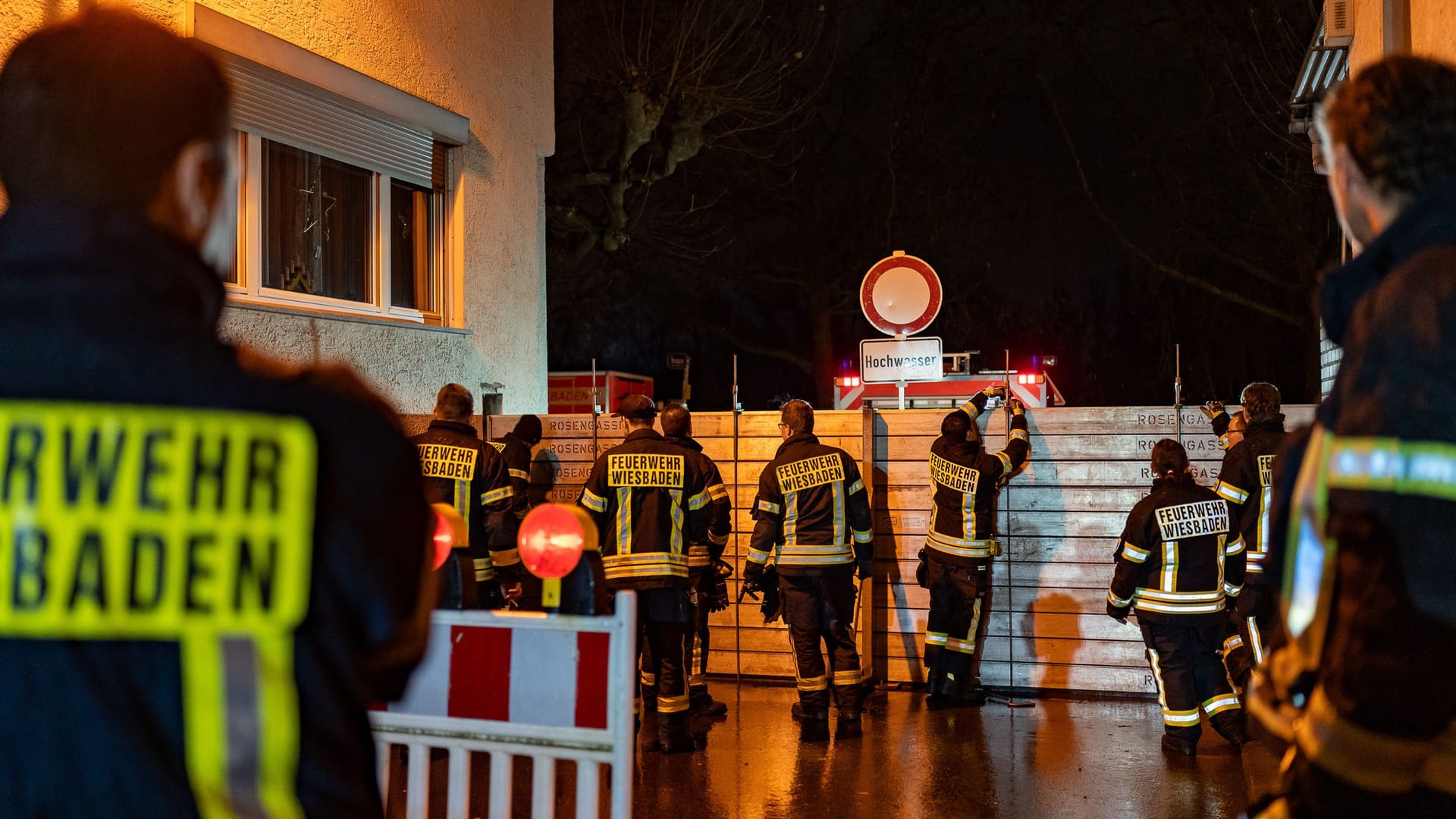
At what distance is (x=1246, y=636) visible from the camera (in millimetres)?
8125

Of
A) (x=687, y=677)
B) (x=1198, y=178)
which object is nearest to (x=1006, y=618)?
(x=687, y=677)

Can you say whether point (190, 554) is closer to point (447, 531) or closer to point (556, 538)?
point (447, 531)

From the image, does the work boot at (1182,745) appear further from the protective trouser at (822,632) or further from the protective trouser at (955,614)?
the protective trouser at (822,632)

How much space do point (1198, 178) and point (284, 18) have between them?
16.3 metres

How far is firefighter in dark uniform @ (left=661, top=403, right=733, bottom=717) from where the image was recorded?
8.25 meters

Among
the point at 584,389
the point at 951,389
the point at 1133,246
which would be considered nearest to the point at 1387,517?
the point at 951,389

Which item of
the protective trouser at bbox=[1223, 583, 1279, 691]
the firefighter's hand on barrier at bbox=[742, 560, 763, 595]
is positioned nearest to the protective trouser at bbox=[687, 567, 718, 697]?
the firefighter's hand on barrier at bbox=[742, 560, 763, 595]

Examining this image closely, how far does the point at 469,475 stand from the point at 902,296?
161 inches

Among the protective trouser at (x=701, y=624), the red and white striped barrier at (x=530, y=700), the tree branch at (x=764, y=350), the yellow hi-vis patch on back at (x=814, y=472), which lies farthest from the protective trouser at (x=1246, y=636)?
the tree branch at (x=764, y=350)

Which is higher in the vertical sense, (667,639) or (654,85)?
(654,85)

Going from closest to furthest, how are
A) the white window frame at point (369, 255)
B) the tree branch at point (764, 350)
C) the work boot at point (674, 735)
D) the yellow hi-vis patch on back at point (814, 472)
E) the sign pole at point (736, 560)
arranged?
the work boot at point (674, 735) → the yellow hi-vis patch on back at point (814, 472) → the white window frame at point (369, 255) → the sign pole at point (736, 560) → the tree branch at point (764, 350)

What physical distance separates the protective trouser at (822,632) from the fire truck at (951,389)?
3.83 metres

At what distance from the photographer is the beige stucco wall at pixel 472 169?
9.62 m

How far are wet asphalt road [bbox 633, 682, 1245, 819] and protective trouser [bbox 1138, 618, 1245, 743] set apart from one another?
0.23m
